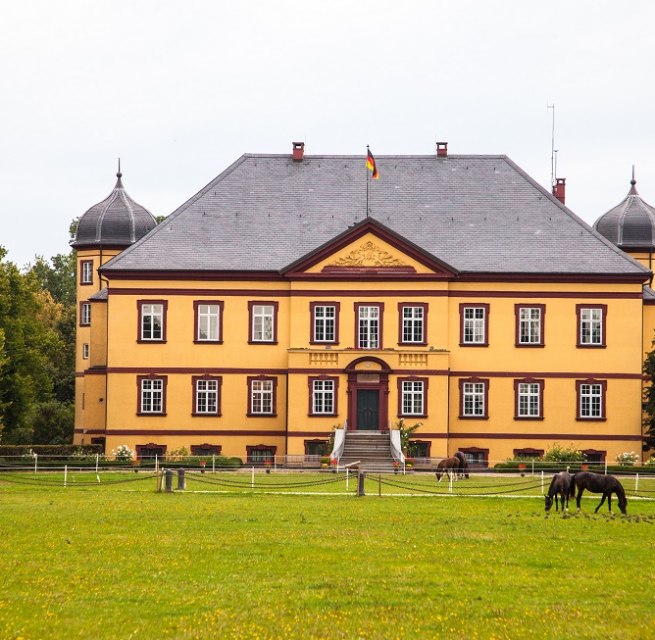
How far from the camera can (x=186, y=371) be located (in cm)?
5984

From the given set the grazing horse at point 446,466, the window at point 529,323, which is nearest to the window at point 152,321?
the window at point 529,323

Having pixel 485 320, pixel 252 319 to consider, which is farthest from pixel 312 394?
pixel 485 320

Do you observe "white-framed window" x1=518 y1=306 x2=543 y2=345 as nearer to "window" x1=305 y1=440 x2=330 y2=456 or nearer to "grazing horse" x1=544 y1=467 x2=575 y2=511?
"window" x1=305 y1=440 x2=330 y2=456

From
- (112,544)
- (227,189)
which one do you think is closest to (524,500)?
(112,544)

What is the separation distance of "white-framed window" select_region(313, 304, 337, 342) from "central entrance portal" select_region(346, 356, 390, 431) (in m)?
1.69

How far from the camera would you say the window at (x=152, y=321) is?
59.7 metres

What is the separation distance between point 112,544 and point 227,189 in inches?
1530

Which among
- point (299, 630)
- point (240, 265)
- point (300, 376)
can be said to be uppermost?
point (240, 265)

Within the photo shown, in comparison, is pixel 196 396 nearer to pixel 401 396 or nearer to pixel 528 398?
pixel 401 396

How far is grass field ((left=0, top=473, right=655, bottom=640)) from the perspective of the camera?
18312mm

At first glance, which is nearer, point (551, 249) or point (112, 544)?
→ point (112, 544)

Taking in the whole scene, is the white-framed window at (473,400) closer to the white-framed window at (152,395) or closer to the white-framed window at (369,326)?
the white-framed window at (369,326)

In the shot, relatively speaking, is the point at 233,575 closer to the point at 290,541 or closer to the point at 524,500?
the point at 290,541

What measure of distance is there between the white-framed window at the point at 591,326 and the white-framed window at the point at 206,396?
15697 millimetres
